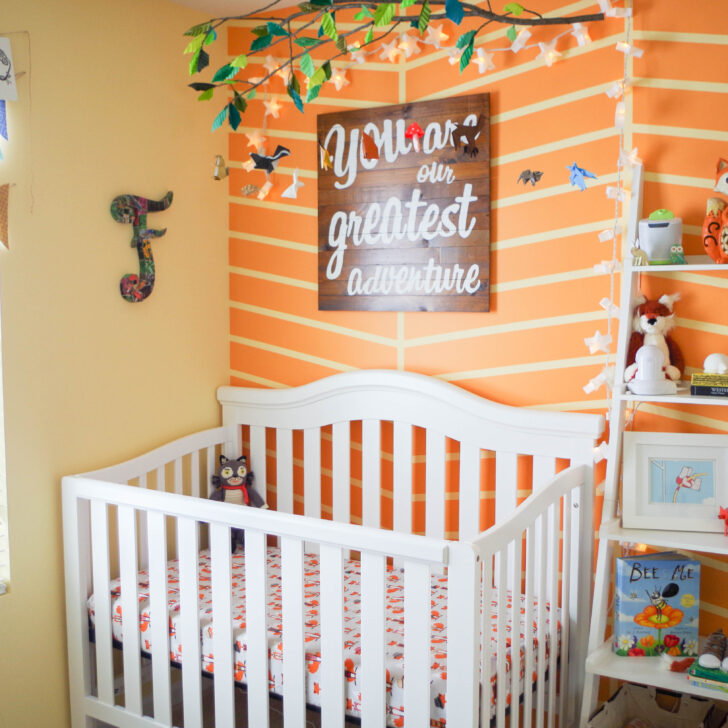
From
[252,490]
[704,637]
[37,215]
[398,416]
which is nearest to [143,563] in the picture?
[252,490]

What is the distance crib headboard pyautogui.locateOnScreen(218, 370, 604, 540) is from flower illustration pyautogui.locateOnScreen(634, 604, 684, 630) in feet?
1.30

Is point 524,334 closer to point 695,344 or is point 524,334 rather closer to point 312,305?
point 695,344

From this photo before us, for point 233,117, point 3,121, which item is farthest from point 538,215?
point 3,121

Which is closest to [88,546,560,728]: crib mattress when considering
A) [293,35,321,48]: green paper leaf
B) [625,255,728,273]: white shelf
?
[625,255,728,273]: white shelf

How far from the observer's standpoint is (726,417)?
76.5 inches

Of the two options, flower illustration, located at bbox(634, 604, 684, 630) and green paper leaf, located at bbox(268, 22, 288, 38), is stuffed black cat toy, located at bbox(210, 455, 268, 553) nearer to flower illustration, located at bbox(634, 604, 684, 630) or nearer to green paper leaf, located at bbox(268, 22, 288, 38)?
flower illustration, located at bbox(634, 604, 684, 630)

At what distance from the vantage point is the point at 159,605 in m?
1.94

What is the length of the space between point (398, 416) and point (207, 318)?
0.76 meters

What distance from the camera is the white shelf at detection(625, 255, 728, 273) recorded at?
5.56ft

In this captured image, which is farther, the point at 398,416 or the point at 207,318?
the point at 207,318

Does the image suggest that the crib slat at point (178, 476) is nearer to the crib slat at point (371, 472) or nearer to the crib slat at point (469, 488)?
the crib slat at point (371, 472)

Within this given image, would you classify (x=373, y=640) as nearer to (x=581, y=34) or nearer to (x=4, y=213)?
(x=4, y=213)

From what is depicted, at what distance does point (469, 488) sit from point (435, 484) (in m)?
0.11

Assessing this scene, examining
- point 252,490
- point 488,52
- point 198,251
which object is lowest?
point 252,490
